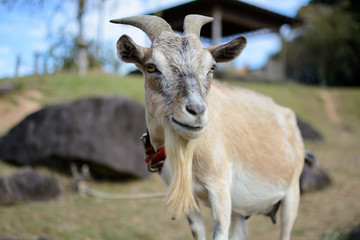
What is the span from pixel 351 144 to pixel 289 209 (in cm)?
1182

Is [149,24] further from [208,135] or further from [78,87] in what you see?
[78,87]

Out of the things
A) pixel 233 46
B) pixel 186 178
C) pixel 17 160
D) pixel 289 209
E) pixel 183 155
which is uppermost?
pixel 233 46

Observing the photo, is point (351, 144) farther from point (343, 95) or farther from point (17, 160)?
point (17, 160)

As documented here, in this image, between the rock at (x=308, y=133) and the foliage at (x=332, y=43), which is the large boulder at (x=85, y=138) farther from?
the foliage at (x=332, y=43)

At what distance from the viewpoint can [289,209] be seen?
3348mm

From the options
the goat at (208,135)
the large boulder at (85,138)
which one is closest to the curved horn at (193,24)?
the goat at (208,135)

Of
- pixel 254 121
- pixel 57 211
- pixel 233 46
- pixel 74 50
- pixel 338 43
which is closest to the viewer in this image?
pixel 233 46

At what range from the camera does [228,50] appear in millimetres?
2604

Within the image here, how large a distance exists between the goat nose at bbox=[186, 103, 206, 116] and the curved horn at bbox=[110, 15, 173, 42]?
2.52 feet

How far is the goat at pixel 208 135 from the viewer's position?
88.7 inches

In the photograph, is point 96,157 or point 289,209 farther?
point 96,157

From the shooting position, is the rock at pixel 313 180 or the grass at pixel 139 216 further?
the rock at pixel 313 180

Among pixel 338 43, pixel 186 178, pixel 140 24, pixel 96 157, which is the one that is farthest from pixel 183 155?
pixel 338 43

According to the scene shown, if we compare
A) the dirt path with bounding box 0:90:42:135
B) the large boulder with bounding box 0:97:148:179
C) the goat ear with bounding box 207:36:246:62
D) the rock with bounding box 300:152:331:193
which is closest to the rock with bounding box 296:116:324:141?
the rock with bounding box 300:152:331:193
